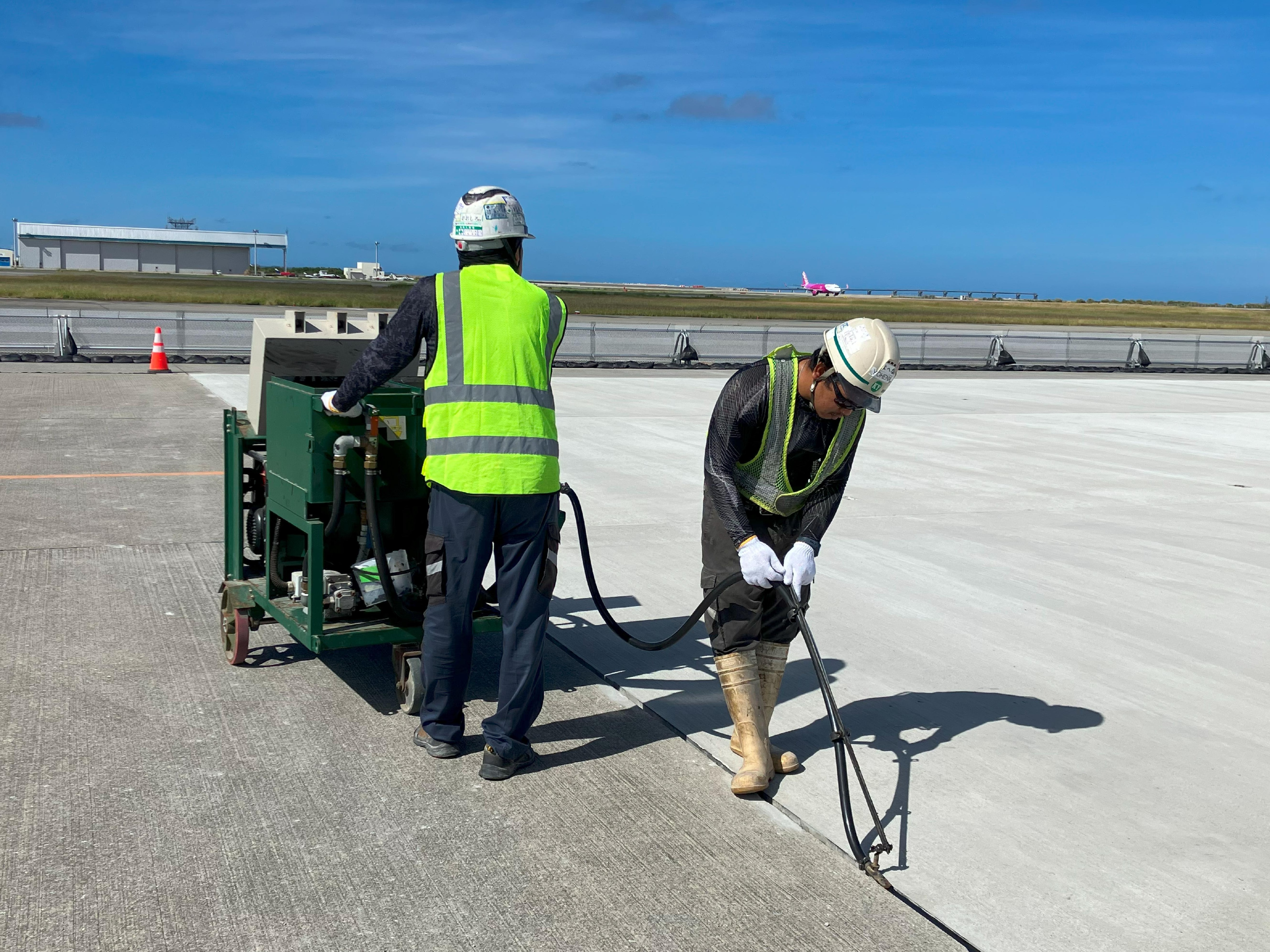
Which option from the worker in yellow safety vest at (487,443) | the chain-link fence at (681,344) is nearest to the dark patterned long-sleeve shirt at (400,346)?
the worker in yellow safety vest at (487,443)

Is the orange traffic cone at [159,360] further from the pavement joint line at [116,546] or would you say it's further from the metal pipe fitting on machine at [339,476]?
the metal pipe fitting on machine at [339,476]

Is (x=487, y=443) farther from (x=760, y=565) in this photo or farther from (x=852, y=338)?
(x=852, y=338)

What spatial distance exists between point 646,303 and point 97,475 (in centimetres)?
6714

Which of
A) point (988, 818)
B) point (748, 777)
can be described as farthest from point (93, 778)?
point (988, 818)

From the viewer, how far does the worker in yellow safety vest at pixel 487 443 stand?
12.9 ft

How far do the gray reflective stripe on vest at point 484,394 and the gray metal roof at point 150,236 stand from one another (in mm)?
141815

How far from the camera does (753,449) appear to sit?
13.3ft

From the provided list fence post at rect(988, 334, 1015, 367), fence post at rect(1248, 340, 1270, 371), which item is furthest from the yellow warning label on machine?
fence post at rect(1248, 340, 1270, 371)

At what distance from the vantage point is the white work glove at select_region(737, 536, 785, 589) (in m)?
3.89

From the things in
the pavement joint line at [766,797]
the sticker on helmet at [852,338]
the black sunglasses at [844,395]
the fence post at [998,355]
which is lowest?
the pavement joint line at [766,797]

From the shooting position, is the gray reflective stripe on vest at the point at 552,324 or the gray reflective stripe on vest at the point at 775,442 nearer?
the gray reflective stripe on vest at the point at 775,442

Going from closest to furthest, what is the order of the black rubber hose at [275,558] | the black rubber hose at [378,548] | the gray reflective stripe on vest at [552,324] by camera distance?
the gray reflective stripe on vest at [552,324] → the black rubber hose at [378,548] → the black rubber hose at [275,558]

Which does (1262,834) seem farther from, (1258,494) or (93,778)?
(1258,494)

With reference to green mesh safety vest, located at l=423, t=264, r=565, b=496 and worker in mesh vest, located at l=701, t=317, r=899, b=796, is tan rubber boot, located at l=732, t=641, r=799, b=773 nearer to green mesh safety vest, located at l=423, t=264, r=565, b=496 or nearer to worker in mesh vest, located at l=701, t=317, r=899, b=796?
worker in mesh vest, located at l=701, t=317, r=899, b=796
